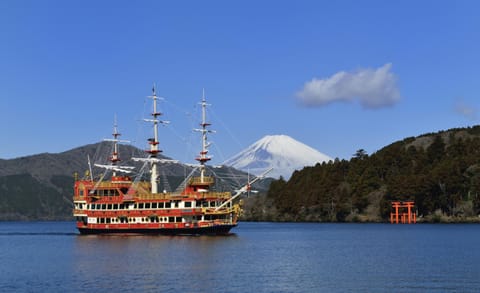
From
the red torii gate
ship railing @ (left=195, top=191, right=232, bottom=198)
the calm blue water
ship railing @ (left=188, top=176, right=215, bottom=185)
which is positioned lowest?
the calm blue water

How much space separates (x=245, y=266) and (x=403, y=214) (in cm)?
11339

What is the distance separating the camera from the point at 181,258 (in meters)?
76.9

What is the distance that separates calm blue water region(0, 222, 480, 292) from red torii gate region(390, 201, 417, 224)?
69795 millimetres

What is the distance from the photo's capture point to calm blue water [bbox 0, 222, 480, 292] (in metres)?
55.5

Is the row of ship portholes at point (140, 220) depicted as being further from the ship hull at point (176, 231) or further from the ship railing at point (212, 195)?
the ship railing at point (212, 195)

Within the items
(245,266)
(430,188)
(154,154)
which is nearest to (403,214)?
(430,188)

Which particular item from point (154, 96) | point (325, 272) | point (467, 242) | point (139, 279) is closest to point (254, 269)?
point (325, 272)

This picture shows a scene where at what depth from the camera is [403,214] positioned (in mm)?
174875

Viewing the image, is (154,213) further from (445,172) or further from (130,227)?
(445,172)

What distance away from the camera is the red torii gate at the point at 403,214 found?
17225cm

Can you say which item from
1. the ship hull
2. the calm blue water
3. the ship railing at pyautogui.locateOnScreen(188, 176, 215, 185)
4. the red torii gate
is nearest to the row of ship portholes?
the ship hull

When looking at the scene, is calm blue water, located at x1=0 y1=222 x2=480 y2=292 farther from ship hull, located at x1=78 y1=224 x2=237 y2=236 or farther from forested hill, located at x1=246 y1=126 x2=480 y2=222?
forested hill, located at x1=246 y1=126 x2=480 y2=222

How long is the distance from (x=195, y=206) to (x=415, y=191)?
262 feet

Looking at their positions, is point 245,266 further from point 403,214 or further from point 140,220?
point 403,214
